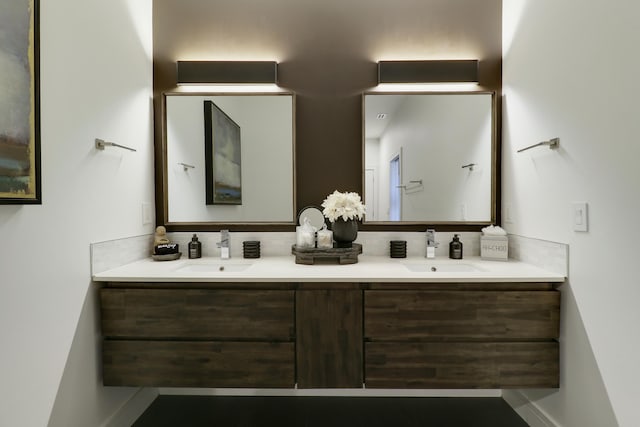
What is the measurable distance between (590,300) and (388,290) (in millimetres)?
814

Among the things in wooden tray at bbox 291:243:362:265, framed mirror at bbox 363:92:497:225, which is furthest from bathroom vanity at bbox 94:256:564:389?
framed mirror at bbox 363:92:497:225

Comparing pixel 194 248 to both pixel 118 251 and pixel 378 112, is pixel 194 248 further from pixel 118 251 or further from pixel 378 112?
pixel 378 112

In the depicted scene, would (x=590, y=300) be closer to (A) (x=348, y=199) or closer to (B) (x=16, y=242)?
(A) (x=348, y=199)

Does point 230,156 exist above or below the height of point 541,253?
above

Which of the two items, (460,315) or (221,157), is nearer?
(460,315)

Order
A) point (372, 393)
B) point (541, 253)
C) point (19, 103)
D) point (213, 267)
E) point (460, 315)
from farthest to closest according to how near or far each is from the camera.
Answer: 1. point (372, 393)
2. point (213, 267)
3. point (541, 253)
4. point (460, 315)
5. point (19, 103)

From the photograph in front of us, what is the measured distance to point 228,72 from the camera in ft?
6.58

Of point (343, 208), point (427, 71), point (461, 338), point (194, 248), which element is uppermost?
point (427, 71)

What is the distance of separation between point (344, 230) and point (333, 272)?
0.38 m

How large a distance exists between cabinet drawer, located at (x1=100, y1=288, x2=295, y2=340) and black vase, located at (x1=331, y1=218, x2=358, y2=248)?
0.51m

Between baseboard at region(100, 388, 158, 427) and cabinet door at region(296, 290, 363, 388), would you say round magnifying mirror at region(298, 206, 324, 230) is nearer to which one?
cabinet door at region(296, 290, 363, 388)

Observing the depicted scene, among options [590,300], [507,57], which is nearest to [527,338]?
[590,300]

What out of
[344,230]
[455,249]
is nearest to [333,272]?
[344,230]

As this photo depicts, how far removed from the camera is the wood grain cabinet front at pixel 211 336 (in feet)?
4.85
